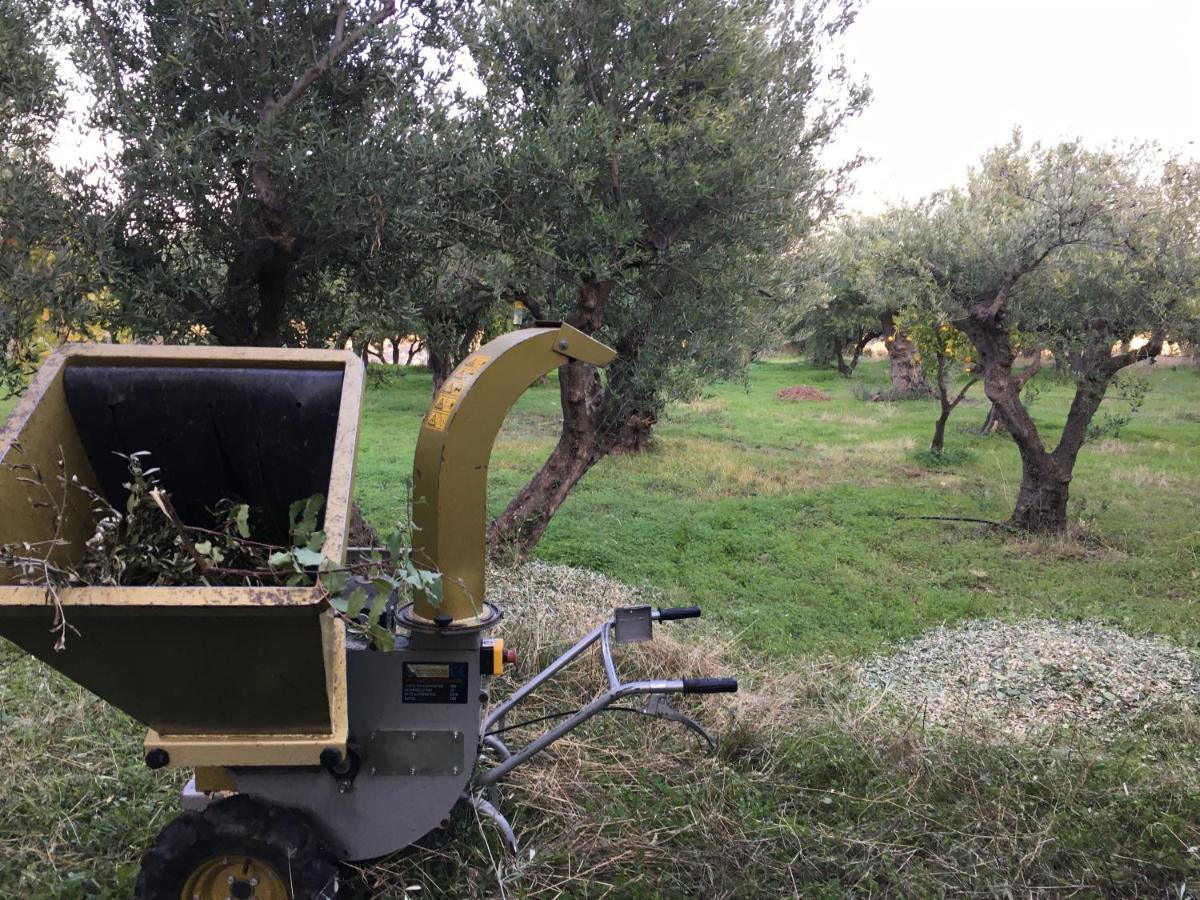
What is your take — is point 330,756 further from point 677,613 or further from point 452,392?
point 677,613

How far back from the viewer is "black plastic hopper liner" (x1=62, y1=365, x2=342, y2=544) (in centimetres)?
310

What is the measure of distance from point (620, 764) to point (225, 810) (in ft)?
5.98

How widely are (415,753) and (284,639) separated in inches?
35.5

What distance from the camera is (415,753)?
9.73 ft

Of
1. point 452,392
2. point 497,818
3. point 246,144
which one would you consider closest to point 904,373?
point 246,144

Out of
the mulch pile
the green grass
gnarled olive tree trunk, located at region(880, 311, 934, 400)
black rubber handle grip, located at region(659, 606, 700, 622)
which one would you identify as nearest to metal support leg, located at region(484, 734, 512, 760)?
black rubber handle grip, located at region(659, 606, 700, 622)

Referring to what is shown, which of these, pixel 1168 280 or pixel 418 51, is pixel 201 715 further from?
pixel 1168 280

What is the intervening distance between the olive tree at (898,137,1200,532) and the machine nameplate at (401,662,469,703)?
373 inches

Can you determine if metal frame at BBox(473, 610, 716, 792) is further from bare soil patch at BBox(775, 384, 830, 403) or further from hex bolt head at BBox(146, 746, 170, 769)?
bare soil patch at BBox(775, 384, 830, 403)

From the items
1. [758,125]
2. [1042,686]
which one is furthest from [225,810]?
[758,125]

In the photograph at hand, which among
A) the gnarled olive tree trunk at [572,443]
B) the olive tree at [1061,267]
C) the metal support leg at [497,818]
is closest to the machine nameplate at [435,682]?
the metal support leg at [497,818]

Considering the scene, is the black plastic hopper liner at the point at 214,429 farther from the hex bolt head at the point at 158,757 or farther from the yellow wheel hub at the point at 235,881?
the yellow wheel hub at the point at 235,881

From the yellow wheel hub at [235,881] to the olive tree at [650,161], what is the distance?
14.6ft

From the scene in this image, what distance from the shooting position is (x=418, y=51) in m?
5.85
